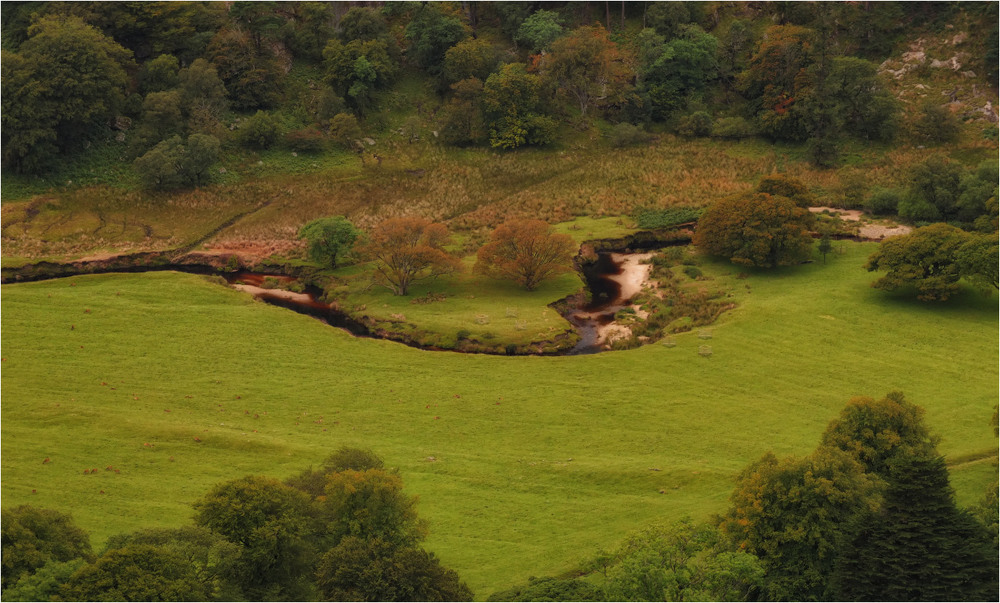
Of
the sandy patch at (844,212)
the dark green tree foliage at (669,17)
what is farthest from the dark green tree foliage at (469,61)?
the sandy patch at (844,212)

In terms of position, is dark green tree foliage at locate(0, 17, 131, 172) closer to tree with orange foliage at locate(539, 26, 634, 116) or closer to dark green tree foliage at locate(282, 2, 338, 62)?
dark green tree foliage at locate(282, 2, 338, 62)

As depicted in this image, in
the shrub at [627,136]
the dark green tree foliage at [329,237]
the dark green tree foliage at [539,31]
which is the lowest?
the dark green tree foliage at [329,237]

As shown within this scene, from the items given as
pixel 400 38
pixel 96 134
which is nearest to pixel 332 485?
pixel 96 134

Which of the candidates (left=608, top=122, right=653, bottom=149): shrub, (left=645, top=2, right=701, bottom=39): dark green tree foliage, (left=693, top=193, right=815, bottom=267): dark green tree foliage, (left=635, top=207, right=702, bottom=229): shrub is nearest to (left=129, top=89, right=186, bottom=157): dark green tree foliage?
(left=608, top=122, right=653, bottom=149): shrub

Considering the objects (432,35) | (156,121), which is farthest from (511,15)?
(156,121)

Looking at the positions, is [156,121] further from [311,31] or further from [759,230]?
[759,230]

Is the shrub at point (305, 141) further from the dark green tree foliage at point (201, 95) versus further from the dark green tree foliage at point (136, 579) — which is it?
the dark green tree foliage at point (136, 579)
